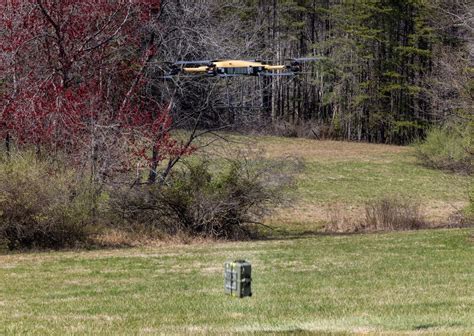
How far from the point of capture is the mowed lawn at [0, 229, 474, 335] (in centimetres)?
988

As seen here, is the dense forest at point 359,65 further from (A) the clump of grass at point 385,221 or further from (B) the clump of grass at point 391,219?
(B) the clump of grass at point 391,219

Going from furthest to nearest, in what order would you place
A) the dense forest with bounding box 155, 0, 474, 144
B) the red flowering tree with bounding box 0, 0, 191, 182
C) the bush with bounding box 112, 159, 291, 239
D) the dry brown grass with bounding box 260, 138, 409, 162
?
the dense forest with bounding box 155, 0, 474, 144 → the dry brown grass with bounding box 260, 138, 409, 162 → the red flowering tree with bounding box 0, 0, 191, 182 → the bush with bounding box 112, 159, 291, 239

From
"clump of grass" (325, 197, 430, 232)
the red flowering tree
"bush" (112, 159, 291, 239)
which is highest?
the red flowering tree

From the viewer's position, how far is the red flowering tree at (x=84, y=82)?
21.7 meters

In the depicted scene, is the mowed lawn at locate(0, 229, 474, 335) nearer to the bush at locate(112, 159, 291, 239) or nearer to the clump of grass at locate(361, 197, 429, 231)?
the bush at locate(112, 159, 291, 239)

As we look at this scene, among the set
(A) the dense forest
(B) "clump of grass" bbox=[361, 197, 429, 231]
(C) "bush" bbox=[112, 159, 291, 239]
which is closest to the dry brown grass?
(A) the dense forest

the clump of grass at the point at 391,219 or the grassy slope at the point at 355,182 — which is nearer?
the clump of grass at the point at 391,219

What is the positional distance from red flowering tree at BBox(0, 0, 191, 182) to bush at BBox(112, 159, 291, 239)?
1257mm

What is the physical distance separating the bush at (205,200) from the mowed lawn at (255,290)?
1.29 meters

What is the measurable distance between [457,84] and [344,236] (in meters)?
5.09

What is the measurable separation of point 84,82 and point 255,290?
11.8m

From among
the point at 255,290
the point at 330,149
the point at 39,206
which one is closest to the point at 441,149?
the point at 330,149

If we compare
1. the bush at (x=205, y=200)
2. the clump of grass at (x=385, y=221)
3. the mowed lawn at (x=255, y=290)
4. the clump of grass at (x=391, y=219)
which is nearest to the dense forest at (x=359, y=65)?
the clump of grass at (x=385, y=221)

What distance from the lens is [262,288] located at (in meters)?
13.4
